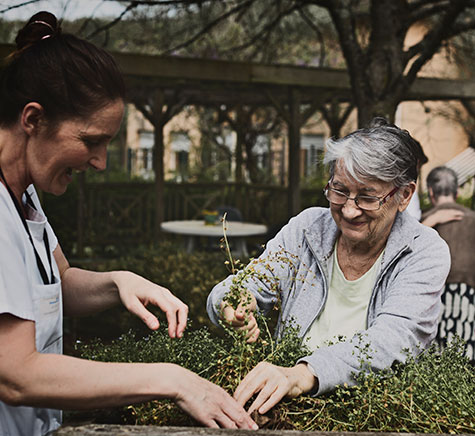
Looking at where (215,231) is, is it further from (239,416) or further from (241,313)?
(239,416)

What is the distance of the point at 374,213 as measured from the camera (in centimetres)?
194

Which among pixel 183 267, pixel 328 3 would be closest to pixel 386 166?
pixel 328 3

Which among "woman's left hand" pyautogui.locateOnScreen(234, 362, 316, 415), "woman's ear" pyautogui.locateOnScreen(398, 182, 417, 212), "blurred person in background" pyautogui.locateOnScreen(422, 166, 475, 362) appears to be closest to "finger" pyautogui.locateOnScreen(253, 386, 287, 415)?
"woman's left hand" pyautogui.locateOnScreen(234, 362, 316, 415)

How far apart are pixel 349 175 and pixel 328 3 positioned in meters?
3.61

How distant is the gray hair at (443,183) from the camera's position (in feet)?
15.6

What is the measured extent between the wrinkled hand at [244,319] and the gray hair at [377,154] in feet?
1.80

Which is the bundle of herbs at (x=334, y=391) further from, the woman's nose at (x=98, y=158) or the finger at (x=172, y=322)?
the woman's nose at (x=98, y=158)

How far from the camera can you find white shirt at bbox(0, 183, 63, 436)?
1.20 m

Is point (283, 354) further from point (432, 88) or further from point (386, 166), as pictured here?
point (432, 88)

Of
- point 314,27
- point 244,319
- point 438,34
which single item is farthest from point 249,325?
point 314,27

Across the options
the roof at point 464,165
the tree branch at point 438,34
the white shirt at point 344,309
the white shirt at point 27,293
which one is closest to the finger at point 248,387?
the white shirt at point 27,293

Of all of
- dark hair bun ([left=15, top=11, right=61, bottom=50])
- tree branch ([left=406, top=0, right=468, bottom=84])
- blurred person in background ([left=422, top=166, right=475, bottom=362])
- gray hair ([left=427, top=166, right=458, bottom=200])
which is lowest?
blurred person in background ([left=422, top=166, right=475, bottom=362])

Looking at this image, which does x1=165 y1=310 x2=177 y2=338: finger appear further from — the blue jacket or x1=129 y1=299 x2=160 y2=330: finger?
the blue jacket

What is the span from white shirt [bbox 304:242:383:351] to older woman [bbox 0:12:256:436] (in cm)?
60
